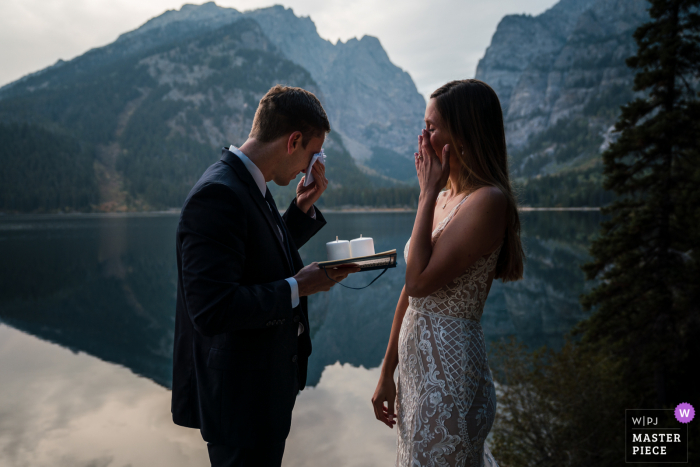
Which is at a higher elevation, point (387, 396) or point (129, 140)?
point (129, 140)

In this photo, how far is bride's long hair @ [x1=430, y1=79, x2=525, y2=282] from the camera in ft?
8.23

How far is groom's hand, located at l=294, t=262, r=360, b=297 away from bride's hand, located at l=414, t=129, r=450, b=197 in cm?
62

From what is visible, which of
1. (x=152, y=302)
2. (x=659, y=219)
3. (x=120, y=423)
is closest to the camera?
(x=659, y=219)

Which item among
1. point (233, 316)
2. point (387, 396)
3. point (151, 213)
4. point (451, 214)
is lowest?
point (387, 396)

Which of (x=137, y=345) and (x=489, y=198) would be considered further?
(x=137, y=345)

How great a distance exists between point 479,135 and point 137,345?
31727mm

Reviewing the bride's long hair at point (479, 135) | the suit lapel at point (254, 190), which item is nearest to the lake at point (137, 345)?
the bride's long hair at point (479, 135)

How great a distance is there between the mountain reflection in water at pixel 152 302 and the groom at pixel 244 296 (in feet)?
78.2

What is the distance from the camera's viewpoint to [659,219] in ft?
45.4

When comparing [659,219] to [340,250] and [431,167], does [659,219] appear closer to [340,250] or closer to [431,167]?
[431,167]

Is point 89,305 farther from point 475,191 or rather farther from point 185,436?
point 475,191

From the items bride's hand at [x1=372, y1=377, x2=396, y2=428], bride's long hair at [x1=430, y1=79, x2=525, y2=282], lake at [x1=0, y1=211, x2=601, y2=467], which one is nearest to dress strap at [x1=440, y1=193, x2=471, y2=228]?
bride's long hair at [x1=430, y1=79, x2=525, y2=282]

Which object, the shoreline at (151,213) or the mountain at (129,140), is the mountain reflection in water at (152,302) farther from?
the mountain at (129,140)

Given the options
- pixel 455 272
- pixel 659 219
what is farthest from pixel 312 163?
pixel 659 219
